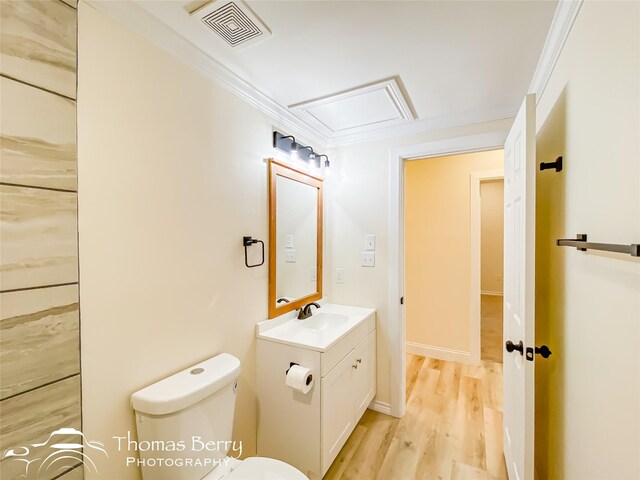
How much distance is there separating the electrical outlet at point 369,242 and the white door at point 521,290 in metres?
0.95

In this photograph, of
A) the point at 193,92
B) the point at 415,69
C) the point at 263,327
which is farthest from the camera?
the point at 263,327

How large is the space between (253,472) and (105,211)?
121 centimetres

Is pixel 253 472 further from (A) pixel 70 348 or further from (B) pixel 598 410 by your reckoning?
(B) pixel 598 410

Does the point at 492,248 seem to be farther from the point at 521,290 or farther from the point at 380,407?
the point at 521,290

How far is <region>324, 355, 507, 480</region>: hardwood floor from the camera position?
1726 mm

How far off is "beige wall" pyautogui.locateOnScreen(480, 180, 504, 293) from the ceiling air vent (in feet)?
17.1

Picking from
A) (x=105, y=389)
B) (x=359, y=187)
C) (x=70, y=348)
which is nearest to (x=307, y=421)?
(x=105, y=389)

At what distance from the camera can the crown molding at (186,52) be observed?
1081mm

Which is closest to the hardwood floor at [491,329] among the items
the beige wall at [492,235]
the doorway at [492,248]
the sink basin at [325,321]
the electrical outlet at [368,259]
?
the doorway at [492,248]

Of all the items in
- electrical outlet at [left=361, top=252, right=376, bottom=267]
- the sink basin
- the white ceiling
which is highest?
the white ceiling

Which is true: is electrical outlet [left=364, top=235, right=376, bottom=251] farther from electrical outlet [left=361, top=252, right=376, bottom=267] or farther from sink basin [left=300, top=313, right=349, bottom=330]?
sink basin [left=300, top=313, right=349, bottom=330]

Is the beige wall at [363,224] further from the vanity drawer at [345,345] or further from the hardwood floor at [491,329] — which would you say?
the hardwood floor at [491,329]

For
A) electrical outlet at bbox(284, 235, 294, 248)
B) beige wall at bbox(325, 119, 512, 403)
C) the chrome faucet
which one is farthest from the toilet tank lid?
beige wall at bbox(325, 119, 512, 403)

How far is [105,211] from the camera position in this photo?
1.05 m
